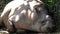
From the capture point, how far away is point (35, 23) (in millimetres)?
5527

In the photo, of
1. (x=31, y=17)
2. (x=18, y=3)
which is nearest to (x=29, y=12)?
(x=31, y=17)

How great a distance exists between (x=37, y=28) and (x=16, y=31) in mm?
621

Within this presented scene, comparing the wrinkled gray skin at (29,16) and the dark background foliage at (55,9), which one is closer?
the wrinkled gray skin at (29,16)

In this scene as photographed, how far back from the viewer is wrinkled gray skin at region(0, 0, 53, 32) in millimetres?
5473

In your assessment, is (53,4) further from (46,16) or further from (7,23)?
(7,23)

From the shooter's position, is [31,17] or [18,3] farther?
[18,3]

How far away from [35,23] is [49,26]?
30 cm

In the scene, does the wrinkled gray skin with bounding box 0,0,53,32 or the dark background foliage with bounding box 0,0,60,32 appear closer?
the wrinkled gray skin with bounding box 0,0,53,32

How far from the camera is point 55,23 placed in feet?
18.7

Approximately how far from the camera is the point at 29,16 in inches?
222

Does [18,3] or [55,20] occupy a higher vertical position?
[18,3]

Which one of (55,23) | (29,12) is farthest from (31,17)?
(55,23)

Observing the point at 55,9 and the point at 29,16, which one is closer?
the point at 29,16

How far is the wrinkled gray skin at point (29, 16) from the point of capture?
5473 mm
